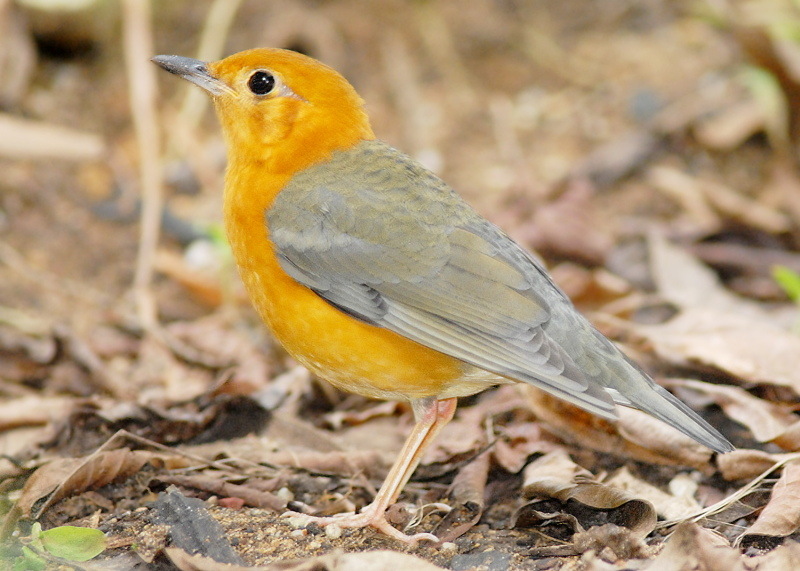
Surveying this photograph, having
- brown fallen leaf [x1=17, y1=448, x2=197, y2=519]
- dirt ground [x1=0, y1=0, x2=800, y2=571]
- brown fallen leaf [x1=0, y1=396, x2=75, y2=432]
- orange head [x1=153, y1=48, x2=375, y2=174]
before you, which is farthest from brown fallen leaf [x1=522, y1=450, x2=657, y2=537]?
brown fallen leaf [x1=0, y1=396, x2=75, y2=432]

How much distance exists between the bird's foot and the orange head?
1639 mm

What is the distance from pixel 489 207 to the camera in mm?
8234

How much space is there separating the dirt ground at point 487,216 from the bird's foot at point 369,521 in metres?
0.07

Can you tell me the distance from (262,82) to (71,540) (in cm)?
235

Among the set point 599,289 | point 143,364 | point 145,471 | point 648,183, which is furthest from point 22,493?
point 648,183

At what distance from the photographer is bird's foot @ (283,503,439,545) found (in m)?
4.13

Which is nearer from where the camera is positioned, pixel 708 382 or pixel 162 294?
pixel 708 382

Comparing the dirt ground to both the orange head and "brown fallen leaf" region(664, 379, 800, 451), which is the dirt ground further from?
the orange head

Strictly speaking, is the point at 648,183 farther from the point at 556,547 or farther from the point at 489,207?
the point at 556,547

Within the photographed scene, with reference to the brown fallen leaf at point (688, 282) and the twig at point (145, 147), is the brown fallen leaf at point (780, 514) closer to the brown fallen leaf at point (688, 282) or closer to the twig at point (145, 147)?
the brown fallen leaf at point (688, 282)

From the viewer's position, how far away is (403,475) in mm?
4418

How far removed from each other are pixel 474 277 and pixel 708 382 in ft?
5.71

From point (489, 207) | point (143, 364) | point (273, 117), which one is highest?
point (273, 117)

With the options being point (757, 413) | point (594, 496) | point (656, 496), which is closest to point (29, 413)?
point (594, 496)
